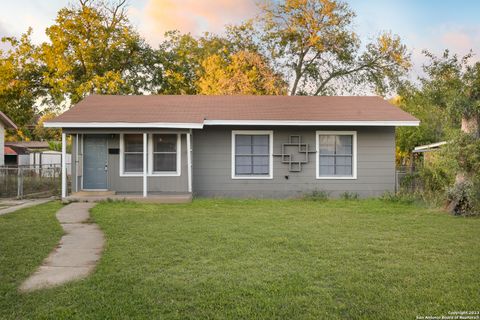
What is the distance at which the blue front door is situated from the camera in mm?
14062

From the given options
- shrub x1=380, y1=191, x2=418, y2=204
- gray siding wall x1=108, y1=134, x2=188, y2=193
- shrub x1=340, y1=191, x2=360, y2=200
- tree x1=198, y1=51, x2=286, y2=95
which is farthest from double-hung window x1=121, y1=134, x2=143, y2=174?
tree x1=198, y1=51, x2=286, y2=95

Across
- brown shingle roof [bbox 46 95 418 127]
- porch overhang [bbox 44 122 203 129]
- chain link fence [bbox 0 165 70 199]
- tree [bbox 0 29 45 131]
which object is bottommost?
chain link fence [bbox 0 165 70 199]

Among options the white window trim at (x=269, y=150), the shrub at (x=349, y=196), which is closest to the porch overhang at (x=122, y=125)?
the white window trim at (x=269, y=150)

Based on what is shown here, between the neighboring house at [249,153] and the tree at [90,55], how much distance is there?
35.2 feet

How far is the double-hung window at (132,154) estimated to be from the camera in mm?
14055

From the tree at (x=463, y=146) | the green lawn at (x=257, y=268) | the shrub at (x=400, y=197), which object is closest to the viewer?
the green lawn at (x=257, y=268)

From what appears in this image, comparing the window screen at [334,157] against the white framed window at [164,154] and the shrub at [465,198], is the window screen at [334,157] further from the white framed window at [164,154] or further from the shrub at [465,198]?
the white framed window at [164,154]

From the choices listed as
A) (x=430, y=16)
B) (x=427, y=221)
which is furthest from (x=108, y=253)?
(x=430, y=16)

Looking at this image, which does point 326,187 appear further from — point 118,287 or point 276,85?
point 276,85

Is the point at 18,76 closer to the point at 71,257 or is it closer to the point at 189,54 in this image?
the point at 189,54

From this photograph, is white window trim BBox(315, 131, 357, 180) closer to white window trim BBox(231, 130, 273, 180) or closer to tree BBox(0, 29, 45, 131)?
white window trim BBox(231, 130, 273, 180)

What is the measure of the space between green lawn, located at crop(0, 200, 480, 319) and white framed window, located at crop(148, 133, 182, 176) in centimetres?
454

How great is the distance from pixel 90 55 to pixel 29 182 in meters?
11.8

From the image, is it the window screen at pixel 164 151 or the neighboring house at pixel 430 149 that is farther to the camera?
the window screen at pixel 164 151
